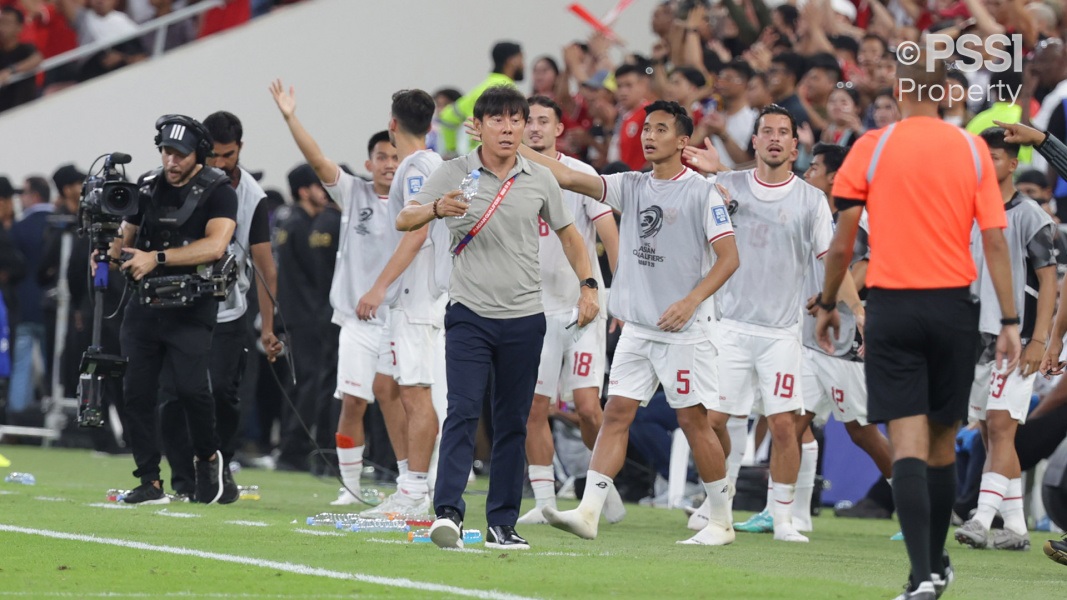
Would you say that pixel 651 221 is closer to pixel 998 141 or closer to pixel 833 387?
pixel 833 387

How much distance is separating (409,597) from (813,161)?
6169 mm

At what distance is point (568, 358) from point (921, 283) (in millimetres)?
4472

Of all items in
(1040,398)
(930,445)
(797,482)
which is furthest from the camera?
(1040,398)

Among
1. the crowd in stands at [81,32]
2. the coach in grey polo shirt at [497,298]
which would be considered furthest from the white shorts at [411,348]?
the crowd in stands at [81,32]

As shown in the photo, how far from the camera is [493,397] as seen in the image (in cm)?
848

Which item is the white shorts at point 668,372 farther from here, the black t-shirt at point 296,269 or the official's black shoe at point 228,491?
the black t-shirt at point 296,269

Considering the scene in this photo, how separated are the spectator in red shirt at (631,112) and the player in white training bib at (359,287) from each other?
453cm

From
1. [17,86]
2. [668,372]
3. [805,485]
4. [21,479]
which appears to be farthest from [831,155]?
[17,86]

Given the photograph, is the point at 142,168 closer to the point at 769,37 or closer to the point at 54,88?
the point at 54,88

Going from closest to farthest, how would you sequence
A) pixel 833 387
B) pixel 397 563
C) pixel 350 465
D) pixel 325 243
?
pixel 397 563 → pixel 833 387 → pixel 350 465 → pixel 325 243

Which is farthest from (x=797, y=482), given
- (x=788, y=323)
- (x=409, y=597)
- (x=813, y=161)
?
(x=409, y=597)

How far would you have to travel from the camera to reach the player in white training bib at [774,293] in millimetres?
10383

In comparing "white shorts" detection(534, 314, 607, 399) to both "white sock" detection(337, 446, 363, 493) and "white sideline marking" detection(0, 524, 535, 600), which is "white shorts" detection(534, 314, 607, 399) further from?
"white sideline marking" detection(0, 524, 535, 600)

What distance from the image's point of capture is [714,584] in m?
7.14
